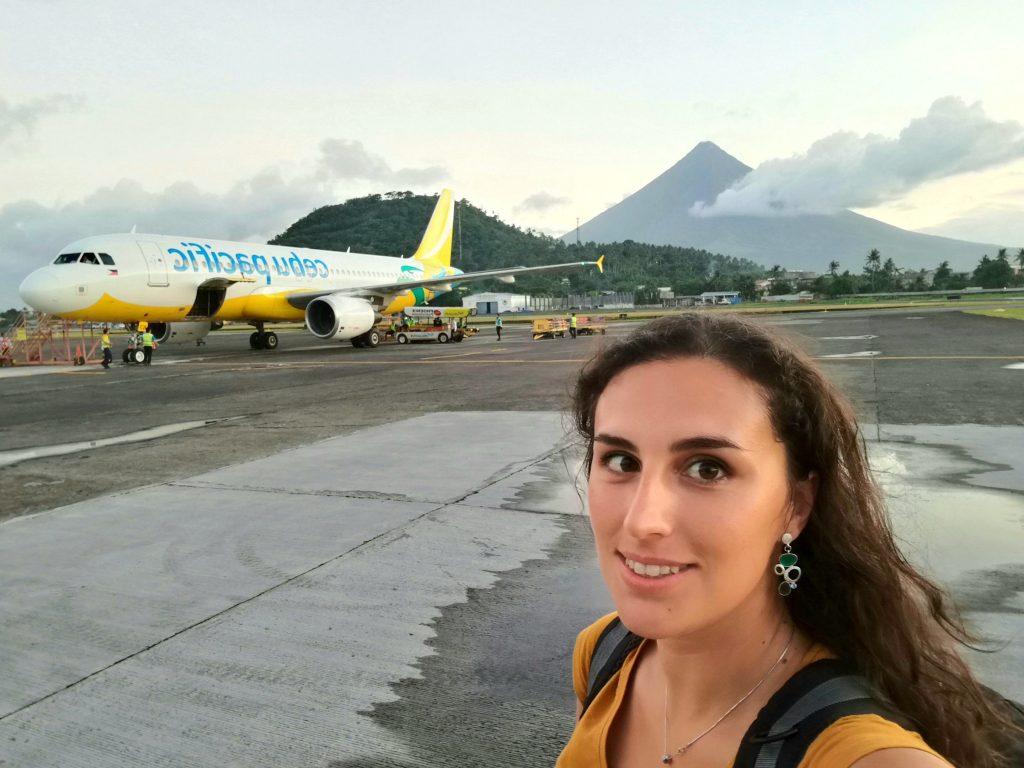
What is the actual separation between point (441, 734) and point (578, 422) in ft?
4.69

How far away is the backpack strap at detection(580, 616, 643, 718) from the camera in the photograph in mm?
1533

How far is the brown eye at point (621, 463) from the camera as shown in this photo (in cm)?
130

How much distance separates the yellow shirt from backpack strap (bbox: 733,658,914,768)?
22 mm

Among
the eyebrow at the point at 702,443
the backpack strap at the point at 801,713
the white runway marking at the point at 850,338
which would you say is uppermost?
the eyebrow at the point at 702,443

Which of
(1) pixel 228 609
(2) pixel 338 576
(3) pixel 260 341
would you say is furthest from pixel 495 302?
(1) pixel 228 609

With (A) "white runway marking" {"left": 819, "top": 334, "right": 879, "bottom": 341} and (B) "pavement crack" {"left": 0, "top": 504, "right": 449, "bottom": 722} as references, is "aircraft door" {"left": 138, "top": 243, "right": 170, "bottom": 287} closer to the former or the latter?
(B) "pavement crack" {"left": 0, "top": 504, "right": 449, "bottom": 722}

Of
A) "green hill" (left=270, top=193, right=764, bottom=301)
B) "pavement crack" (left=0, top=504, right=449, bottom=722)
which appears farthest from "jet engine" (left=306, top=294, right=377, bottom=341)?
"green hill" (left=270, top=193, right=764, bottom=301)

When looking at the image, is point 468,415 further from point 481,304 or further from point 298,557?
point 481,304

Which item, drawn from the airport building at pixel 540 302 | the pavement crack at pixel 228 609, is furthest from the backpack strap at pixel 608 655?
the airport building at pixel 540 302

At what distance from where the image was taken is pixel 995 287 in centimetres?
13688

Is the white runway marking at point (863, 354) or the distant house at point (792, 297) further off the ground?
the distant house at point (792, 297)

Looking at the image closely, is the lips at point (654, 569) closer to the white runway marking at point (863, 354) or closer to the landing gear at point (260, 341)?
the white runway marking at point (863, 354)

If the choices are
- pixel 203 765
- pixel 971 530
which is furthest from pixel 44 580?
pixel 971 530

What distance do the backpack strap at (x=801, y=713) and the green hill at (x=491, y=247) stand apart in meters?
125
